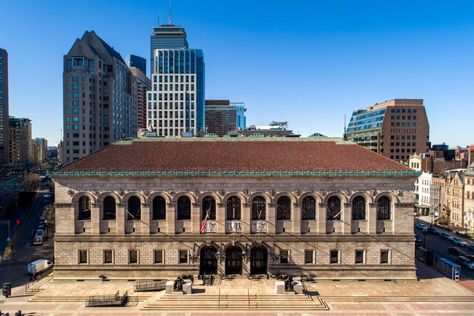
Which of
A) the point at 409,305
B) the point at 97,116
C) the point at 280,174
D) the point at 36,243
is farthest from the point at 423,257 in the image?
the point at 97,116

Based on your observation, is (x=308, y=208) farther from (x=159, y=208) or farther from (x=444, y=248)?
(x=444, y=248)

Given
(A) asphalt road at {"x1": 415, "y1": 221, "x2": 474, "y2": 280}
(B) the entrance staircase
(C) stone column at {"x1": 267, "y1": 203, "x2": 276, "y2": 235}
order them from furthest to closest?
(A) asphalt road at {"x1": 415, "y1": 221, "x2": 474, "y2": 280}, (C) stone column at {"x1": 267, "y1": 203, "x2": 276, "y2": 235}, (B) the entrance staircase

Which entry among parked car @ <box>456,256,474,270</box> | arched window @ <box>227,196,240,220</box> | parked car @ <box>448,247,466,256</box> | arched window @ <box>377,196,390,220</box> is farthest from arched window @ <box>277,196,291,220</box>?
parked car @ <box>448,247,466,256</box>

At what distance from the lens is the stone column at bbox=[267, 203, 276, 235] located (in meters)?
47.2

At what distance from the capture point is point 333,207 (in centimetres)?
4825

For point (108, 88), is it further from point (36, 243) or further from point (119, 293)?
point (119, 293)

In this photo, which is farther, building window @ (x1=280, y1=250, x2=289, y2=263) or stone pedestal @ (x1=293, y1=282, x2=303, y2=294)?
building window @ (x1=280, y1=250, x2=289, y2=263)

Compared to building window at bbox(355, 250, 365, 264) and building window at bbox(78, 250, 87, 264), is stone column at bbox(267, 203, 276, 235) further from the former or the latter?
building window at bbox(78, 250, 87, 264)

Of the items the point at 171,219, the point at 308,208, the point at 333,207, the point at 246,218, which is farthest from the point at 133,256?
the point at 333,207

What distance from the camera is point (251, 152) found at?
171ft

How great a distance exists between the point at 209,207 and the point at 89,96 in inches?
3758

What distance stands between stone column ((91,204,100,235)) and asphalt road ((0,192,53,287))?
11562mm

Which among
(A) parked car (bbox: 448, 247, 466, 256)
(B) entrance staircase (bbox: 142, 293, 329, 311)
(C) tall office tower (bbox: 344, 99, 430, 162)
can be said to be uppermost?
(C) tall office tower (bbox: 344, 99, 430, 162)

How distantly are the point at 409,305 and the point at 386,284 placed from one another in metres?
5.68
